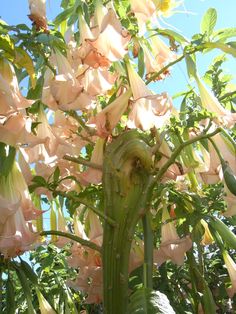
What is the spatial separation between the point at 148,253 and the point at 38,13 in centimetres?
64

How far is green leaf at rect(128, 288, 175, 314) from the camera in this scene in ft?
2.61

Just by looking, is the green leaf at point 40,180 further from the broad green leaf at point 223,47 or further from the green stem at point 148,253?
the broad green leaf at point 223,47

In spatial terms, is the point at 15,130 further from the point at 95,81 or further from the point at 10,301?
the point at 10,301

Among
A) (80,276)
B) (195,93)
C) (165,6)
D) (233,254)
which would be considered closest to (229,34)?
(165,6)

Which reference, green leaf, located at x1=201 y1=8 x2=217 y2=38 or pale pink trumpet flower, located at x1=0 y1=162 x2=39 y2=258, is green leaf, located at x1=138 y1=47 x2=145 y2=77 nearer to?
green leaf, located at x1=201 y1=8 x2=217 y2=38

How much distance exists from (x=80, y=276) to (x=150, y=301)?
1.75 ft

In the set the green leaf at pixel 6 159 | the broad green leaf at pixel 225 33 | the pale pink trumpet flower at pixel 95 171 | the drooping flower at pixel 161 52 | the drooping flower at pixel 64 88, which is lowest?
the green leaf at pixel 6 159

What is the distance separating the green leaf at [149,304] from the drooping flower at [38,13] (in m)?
0.66

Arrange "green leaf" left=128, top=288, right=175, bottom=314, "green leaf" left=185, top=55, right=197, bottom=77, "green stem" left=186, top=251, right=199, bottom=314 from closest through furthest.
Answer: "green leaf" left=128, top=288, right=175, bottom=314 < "green leaf" left=185, top=55, right=197, bottom=77 < "green stem" left=186, top=251, right=199, bottom=314

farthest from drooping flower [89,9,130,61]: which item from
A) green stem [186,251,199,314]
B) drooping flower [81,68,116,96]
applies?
green stem [186,251,199,314]

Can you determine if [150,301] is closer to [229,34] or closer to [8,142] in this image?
[8,142]

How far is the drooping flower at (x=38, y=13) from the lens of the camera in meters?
1.09

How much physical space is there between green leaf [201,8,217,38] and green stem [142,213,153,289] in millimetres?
512

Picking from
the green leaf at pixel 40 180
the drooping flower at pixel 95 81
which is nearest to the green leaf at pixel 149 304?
the green leaf at pixel 40 180
